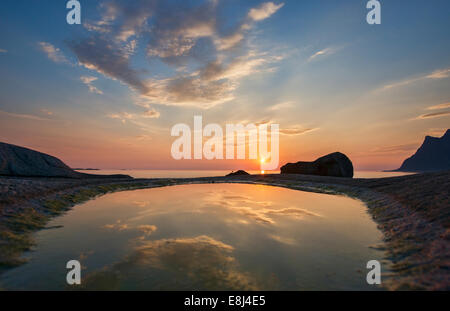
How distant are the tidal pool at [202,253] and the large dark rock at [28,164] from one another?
2883 cm

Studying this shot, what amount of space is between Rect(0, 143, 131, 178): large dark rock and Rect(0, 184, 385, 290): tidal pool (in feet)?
94.6

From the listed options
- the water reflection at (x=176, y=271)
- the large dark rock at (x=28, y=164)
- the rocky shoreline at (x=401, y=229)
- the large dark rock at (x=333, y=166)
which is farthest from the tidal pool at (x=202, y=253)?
the large dark rock at (x=333, y=166)

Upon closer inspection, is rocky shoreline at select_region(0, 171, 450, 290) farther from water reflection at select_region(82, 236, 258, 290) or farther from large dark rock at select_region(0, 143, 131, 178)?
large dark rock at select_region(0, 143, 131, 178)

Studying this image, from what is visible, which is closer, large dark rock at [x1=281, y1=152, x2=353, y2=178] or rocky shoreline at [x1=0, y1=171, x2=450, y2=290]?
rocky shoreline at [x1=0, y1=171, x2=450, y2=290]

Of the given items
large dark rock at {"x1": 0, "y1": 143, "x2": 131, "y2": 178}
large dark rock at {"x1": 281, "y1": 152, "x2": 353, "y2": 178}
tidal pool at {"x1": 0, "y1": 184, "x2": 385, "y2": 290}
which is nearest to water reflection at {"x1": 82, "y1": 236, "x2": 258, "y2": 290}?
tidal pool at {"x1": 0, "y1": 184, "x2": 385, "y2": 290}

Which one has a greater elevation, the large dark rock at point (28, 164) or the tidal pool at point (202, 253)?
the large dark rock at point (28, 164)

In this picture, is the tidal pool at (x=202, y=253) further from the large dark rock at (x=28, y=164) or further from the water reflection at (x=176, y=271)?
the large dark rock at (x=28, y=164)

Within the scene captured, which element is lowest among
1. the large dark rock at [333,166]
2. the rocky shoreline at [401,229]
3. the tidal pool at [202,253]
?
the tidal pool at [202,253]

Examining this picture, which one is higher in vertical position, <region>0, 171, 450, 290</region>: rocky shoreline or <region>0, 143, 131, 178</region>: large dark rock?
<region>0, 143, 131, 178</region>: large dark rock

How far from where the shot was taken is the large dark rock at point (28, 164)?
3144 cm

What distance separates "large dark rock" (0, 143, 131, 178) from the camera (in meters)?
31.4
